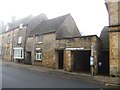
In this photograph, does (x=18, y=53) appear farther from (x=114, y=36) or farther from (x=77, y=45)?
(x=114, y=36)

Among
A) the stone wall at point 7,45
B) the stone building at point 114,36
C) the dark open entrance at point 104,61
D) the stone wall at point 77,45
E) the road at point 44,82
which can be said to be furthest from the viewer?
the stone wall at point 7,45

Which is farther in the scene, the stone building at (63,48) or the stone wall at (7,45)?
the stone wall at (7,45)

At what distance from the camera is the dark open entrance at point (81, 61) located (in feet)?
83.9

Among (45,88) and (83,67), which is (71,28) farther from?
(45,88)

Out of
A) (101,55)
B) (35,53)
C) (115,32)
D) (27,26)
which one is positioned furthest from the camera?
(27,26)

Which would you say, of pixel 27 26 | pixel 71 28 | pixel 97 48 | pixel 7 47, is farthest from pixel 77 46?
pixel 7 47

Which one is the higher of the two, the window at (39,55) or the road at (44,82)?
the window at (39,55)

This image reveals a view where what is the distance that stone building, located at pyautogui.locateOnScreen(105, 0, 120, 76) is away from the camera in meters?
18.5

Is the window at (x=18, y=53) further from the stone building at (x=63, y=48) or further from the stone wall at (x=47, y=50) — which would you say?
the stone wall at (x=47, y=50)

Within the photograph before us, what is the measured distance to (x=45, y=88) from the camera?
1210 centimetres

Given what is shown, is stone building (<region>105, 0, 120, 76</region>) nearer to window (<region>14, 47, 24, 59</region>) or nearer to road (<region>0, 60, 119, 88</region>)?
road (<region>0, 60, 119, 88</region>)

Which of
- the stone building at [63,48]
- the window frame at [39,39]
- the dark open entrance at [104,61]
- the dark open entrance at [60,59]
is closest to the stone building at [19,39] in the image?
the stone building at [63,48]

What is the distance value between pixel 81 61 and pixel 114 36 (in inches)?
356

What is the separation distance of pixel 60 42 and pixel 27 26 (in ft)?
37.4
